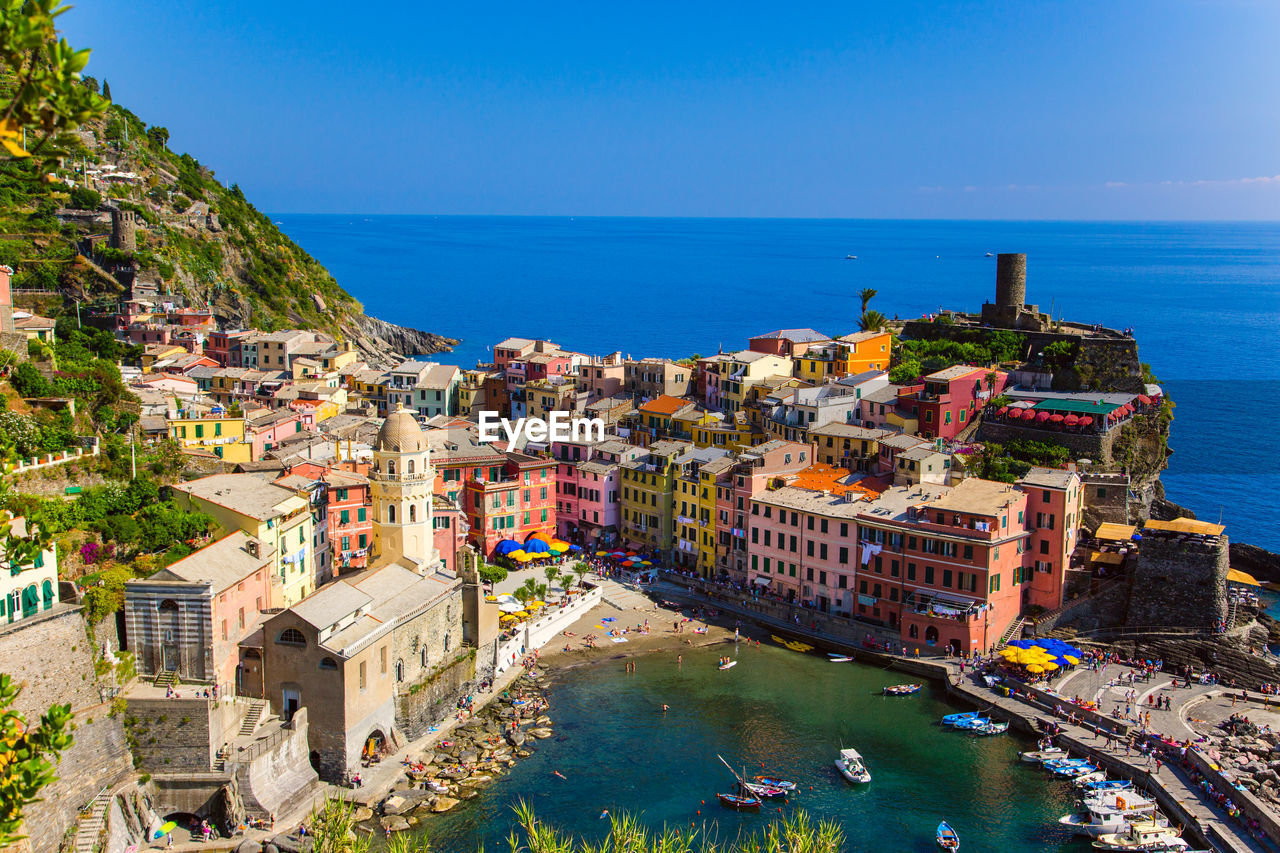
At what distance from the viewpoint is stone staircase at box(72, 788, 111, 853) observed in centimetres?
3005

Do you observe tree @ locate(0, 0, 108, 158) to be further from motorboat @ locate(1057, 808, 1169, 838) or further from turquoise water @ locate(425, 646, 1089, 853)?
motorboat @ locate(1057, 808, 1169, 838)

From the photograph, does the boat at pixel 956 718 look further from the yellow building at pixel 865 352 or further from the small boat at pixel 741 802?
the yellow building at pixel 865 352

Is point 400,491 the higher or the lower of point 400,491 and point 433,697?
the higher

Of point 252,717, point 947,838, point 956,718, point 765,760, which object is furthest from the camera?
point 956,718

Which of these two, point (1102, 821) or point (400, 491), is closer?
point (1102, 821)

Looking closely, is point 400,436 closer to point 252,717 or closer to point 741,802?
point 252,717

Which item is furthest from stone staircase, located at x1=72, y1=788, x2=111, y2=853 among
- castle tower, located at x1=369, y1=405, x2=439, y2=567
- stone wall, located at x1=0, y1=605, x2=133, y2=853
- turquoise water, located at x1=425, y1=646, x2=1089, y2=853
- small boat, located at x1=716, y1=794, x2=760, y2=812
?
small boat, located at x1=716, y1=794, x2=760, y2=812

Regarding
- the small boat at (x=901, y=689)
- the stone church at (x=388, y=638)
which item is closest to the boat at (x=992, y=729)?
the small boat at (x=901, y=689)

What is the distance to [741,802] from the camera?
118 feet

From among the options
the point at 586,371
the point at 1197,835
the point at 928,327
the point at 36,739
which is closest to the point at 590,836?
the point at 1197,835

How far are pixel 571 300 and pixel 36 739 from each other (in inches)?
7158

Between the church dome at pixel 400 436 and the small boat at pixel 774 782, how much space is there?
18441 millimetres

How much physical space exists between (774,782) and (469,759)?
10439mm

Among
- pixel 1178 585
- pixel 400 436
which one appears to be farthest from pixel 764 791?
pixel 1178 585
